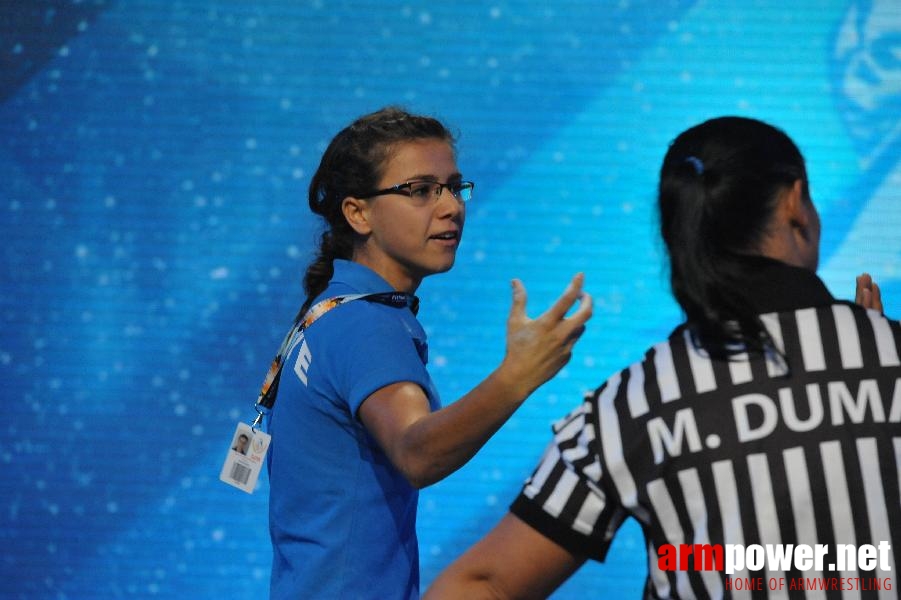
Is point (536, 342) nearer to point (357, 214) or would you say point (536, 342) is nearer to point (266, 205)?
point (357, 214)

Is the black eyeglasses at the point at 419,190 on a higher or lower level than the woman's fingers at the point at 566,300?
higher

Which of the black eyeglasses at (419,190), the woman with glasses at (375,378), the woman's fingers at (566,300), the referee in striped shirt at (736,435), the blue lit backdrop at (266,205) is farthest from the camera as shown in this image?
the blue lit backdrop at (266,205)

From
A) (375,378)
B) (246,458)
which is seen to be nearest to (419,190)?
(375,378)

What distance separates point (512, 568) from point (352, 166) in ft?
2.83

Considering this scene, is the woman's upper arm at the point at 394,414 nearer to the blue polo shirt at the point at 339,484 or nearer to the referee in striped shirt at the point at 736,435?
the blue polo shirt at the point at 339,484

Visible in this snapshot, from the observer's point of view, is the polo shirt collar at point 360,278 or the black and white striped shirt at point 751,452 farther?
the polo shirt collar at point 360,278

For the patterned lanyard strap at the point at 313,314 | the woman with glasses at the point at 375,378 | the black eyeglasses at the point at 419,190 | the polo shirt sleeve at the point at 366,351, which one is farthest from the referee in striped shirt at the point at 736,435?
the black eyeglasses at the point at 419,190

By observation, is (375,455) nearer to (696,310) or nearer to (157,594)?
(696,310)

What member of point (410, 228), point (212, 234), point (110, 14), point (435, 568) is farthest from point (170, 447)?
point (410, 228)

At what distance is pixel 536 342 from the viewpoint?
1207mm

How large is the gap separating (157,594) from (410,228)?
2.00m

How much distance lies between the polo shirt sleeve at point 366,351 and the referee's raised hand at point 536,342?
0.24 metres

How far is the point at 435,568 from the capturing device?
10.6 ft

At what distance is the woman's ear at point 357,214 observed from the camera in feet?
5.78
